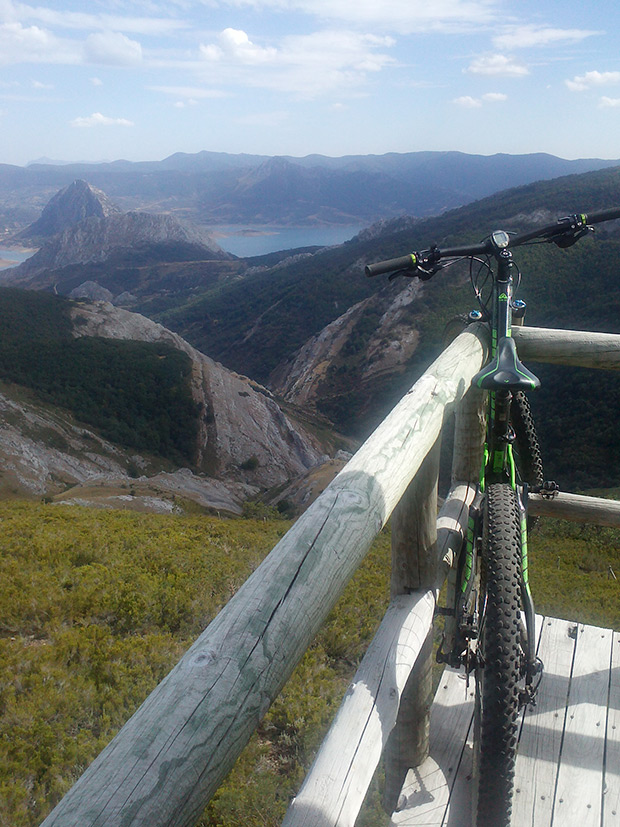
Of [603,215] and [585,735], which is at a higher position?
[603,215]

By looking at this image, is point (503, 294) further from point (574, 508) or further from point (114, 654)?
point (114, 654)

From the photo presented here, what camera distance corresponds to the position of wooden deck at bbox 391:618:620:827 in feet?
7.29

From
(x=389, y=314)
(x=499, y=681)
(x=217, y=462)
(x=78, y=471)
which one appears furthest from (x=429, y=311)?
(x=499, y=681)

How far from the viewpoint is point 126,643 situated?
4.17m

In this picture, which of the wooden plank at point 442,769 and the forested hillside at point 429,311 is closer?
the wooden plank at point 442,769

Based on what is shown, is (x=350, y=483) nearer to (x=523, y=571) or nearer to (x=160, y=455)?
(x=523, y=571)

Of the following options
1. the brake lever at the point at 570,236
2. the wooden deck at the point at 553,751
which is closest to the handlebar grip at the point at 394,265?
the brake lever at the point at 570,236

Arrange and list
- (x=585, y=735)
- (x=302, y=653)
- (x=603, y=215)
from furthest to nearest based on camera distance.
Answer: (x=603, y=215) → (x=585, y=735) → (x=302, y=653)

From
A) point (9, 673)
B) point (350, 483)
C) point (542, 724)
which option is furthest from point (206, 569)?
point (350, 483)

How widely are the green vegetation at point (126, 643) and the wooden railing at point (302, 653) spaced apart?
1.07 metres

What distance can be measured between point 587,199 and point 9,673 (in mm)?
91093

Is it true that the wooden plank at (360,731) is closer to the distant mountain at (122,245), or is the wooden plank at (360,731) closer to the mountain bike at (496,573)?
the mountain bike at (496,573)

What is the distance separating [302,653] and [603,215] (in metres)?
2.81

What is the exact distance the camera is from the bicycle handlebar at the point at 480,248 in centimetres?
266
